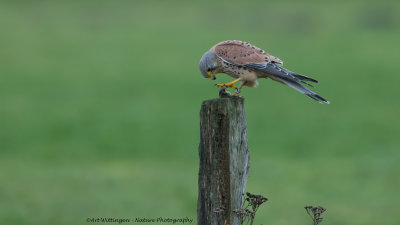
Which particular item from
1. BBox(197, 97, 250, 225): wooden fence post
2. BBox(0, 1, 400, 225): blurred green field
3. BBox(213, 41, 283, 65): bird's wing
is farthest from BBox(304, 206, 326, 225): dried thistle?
BBox(0, 1, 400, 225): blurred green field

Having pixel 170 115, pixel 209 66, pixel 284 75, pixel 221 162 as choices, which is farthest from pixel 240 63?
pixel 170 115

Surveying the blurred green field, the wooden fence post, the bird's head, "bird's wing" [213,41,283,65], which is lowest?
the wooden fence post

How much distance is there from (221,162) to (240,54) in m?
1.78

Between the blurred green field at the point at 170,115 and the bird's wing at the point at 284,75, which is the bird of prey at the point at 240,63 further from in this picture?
the blurred green field at the point at 170,115

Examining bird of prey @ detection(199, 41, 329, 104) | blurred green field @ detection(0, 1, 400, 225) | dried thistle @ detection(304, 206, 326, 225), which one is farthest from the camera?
blurred green field @ detection(0, 1, 400, 225)

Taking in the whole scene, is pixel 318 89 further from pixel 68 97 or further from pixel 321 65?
pixel 68 97

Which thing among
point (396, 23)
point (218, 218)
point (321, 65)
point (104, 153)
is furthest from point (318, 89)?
point (218, 218)

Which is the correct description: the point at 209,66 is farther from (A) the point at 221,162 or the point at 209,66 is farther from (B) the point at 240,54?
(A) the point at 221,162

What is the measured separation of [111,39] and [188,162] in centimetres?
1429

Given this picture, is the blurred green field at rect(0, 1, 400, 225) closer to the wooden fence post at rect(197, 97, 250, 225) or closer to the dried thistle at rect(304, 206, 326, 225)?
the wooden fence post at rect(197, 97, 250, 225)

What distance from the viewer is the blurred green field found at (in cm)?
1314

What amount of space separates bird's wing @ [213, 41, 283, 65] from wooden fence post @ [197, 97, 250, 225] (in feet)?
4.67

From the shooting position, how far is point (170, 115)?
19.8 metres

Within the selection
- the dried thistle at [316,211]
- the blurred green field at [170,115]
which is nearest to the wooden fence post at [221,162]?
the dried thistle at [316,211]
